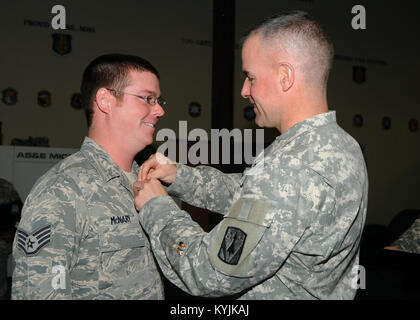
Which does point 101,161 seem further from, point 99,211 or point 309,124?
point 309,124

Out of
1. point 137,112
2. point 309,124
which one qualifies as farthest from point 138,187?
→ point 309,124

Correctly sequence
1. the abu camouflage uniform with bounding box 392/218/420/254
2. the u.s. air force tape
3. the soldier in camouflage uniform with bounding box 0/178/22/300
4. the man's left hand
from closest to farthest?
the u.s. air force tape
the man's left hand
the abu camouflage uniform with bounding box 392/218/420/254
the soldier in camouflage uniform with bounding box 0/178/22/300

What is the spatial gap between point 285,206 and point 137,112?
859 mm

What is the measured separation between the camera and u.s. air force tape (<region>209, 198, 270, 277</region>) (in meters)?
1.05

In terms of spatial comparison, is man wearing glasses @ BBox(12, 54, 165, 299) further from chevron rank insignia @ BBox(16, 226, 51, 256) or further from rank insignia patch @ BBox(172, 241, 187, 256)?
rank insignia patch @ BBox(172, 241, 187, 256)

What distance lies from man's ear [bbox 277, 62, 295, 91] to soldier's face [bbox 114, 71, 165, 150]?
65 cm

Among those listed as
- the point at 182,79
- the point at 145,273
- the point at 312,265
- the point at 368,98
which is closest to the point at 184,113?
the point at 182,79

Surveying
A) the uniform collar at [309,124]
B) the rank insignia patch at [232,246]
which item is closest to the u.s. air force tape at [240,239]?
the rank insignia patch at [232,246]

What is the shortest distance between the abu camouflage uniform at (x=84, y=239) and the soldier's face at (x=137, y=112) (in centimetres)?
14

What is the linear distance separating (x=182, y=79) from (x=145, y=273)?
13.5ft

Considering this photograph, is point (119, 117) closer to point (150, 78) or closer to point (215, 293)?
point (150, 78)

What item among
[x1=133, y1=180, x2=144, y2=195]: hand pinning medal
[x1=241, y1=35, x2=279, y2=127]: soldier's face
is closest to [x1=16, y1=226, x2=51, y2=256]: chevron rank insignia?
[x1=133, y1=180, x2=144, y2=195]: hand pinning medal

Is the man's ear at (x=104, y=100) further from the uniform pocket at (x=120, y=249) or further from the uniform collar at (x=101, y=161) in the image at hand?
the uniform pocket at (x=120, y=249)

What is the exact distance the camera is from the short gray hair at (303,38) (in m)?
1.26
